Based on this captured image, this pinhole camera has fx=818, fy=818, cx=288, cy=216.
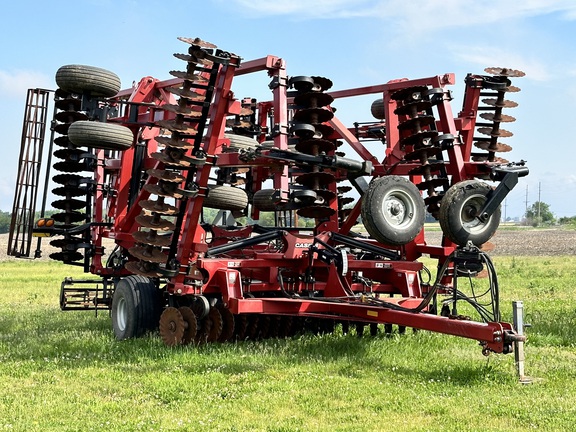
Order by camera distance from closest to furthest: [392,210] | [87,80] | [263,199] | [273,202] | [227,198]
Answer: [392,210] < [273,202] < [87,80] < [227,198] < [263,199]

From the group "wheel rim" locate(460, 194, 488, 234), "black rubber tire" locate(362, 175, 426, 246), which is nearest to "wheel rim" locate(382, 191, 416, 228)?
"black rubber tire" locate(362, 175, 426, 246)

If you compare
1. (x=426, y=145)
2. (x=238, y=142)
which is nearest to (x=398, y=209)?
(x=426, y=145)

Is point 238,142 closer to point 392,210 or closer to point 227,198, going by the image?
point 227,198

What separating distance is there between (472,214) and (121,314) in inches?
211

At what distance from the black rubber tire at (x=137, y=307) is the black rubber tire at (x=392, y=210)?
3.45 m

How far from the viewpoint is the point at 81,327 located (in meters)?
13.5

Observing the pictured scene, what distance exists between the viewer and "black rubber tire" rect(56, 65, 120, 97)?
12406 millimetres

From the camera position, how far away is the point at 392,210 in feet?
32.4

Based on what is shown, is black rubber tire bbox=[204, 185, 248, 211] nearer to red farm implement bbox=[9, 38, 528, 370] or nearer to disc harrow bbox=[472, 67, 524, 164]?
red farm implement bbox=[9, 38, 528, 370]

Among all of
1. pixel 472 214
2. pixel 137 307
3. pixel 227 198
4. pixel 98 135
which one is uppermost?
pixel 98 135

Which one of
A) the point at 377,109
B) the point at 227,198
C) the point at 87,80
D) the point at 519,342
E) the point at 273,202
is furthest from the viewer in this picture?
the point at 377,109

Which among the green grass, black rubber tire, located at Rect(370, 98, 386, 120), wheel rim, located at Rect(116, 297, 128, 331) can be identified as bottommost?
the green grass

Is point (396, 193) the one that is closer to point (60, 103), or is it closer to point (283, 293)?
point (283, 293)

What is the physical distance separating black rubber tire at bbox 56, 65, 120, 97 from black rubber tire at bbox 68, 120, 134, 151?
1.12 meters
